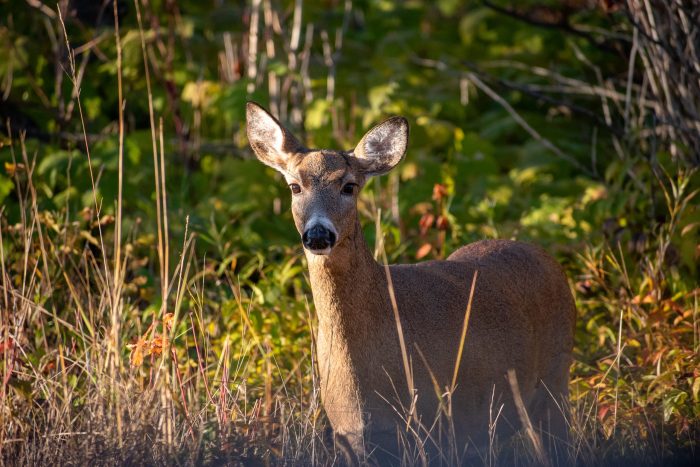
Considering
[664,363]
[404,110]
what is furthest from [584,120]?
[664,363]

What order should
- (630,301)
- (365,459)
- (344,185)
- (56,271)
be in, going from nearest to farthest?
(365,459), (344,185), (630,301), (56,271)

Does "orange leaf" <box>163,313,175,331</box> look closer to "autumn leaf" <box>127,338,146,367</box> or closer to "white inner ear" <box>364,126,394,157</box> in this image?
"autumn leaf" <box>127,338,146,367</box>

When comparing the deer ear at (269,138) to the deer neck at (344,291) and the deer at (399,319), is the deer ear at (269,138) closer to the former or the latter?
the deer at (399,319)

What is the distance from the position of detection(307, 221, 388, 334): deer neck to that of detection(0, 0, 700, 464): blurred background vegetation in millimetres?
351

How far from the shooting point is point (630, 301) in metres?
5.64

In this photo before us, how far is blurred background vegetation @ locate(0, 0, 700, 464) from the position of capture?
4.34 metres

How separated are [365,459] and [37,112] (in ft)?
17.1

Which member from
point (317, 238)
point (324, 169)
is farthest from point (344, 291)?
point (324, 169)

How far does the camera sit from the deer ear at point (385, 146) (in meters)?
4.72

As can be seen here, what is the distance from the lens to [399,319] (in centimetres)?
441

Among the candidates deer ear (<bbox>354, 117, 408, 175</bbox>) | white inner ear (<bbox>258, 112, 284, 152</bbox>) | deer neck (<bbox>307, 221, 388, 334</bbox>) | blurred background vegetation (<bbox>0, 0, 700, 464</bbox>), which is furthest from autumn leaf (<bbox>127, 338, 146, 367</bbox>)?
deer ear (<bbox>354, 117, 408, 175</bbox>)

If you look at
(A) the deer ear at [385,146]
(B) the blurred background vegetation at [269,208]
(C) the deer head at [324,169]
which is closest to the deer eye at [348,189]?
(C) the deer head at [324,169]

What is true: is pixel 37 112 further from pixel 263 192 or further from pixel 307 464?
pixel 307 464

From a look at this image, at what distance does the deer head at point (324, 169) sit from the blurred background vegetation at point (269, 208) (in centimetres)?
46
